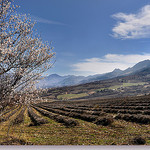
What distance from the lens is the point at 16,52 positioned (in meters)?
8.89

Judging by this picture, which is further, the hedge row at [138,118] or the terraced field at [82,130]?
the hedge row at [138,118]

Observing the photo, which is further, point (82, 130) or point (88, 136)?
point (82, 130)

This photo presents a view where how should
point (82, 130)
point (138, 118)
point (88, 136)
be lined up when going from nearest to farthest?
point (88, 136), point (82, 130), point (138, 118)

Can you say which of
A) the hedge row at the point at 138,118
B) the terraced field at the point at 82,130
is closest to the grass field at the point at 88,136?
the terraced field at the point at 82,130

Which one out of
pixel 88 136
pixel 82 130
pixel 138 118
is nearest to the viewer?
pixel 88 136

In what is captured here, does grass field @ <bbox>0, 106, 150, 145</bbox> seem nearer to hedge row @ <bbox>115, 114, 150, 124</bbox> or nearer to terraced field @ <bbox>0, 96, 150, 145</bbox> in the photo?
terraced field @ <bbox>0, 96, 150, 145</bbox>

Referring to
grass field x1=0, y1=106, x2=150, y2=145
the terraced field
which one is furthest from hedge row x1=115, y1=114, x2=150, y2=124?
grass field x1=0, y1=106, x2=150, y2=145

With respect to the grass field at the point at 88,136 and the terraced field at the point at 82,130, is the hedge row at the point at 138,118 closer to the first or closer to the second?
the terraced field at the point at 82,130

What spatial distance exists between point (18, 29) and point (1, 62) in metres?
2.45

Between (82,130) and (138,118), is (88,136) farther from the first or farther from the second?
(138,118)

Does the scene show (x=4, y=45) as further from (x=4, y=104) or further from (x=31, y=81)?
(x=4, y=104)

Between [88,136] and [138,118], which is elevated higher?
[88,136]

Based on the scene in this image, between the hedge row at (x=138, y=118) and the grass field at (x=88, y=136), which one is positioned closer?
the grass field at (x=88, y=136)

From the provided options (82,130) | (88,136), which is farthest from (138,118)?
(88,136)
